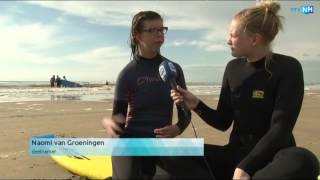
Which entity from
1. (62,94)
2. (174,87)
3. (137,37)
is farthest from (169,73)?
(62,94)

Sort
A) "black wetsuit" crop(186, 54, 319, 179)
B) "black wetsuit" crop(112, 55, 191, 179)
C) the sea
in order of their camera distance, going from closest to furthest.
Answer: "black wetsuit" crop(186, 54, 319, 179), "black wetsuit" crop(112, 55, 191, 179), the sea

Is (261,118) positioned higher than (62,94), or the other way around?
(261,118)

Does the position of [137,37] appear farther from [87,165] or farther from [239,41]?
[87,165]

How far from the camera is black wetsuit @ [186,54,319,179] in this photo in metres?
2.98

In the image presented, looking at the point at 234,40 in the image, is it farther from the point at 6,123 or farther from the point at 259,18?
the point at 6,123

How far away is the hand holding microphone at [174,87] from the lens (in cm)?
339

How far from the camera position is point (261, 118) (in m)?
3.27

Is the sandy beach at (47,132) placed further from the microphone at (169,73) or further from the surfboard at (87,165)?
the microphone at (169,73)

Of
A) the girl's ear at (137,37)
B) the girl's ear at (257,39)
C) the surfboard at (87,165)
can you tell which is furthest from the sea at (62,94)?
the girl's ear at (257,39)

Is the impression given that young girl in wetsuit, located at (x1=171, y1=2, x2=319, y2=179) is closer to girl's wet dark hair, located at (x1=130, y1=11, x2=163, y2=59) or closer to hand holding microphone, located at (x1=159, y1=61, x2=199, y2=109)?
hand holding microphone, located at (x1=159, y1=61, x2=199, y2=109)

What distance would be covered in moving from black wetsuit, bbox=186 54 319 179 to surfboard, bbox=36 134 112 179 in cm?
140

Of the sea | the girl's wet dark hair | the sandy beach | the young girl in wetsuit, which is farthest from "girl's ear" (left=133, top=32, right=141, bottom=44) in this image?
the sea

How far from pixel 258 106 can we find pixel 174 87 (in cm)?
64

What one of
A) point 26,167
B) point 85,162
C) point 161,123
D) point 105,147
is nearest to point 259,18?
point 161,123
